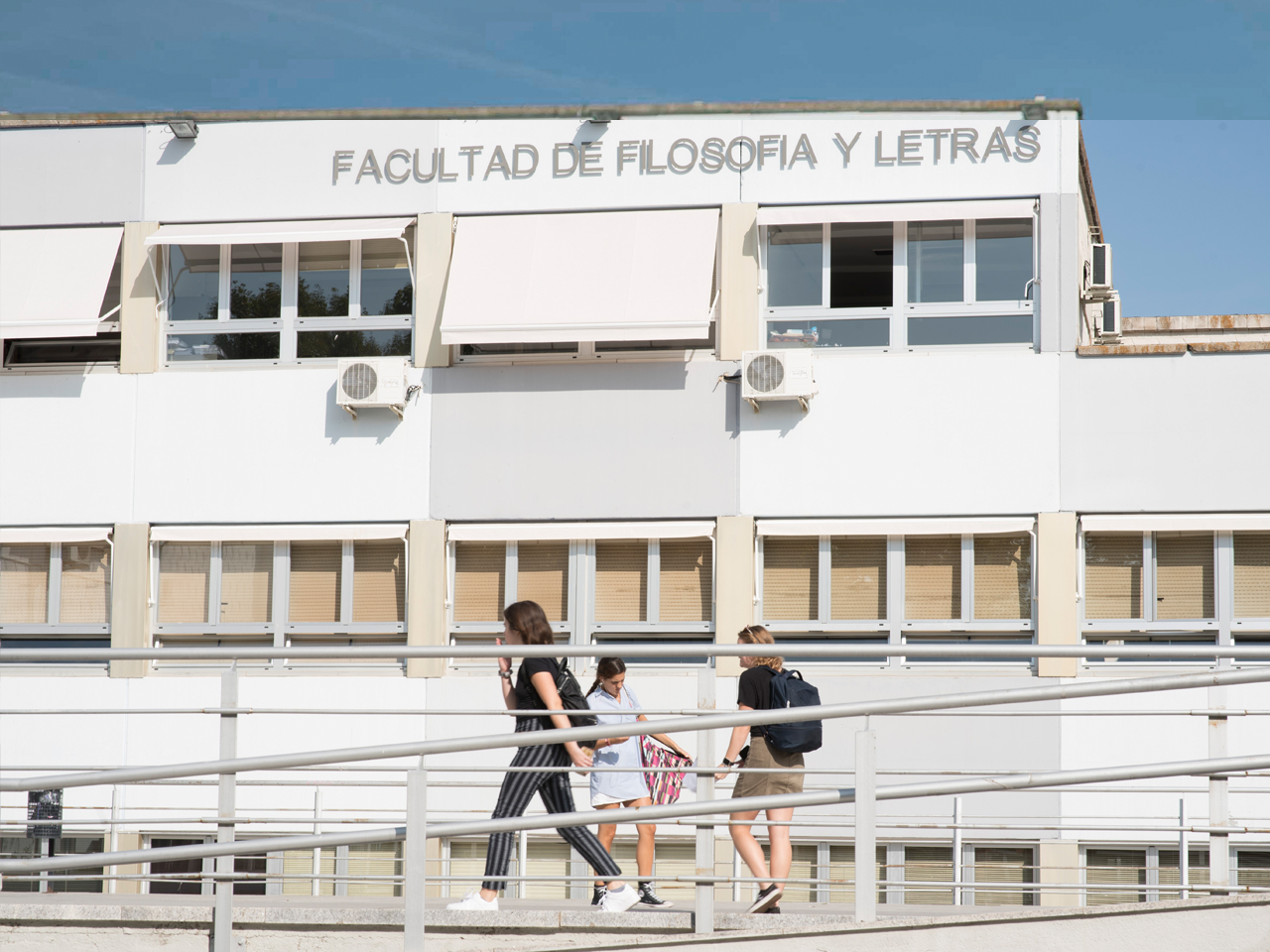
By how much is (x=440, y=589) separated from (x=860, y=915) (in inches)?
357

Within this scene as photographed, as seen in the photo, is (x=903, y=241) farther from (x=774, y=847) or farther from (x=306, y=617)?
(x=774, y=847)

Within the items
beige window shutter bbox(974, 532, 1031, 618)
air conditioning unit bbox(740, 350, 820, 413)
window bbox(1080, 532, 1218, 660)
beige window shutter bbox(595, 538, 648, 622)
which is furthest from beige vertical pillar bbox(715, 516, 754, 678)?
window bbox(1080, 532, 1218, 660)

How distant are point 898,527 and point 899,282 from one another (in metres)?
2.39

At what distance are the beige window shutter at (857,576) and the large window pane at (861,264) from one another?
2323mm

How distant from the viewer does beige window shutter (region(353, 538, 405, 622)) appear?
14.4 metres

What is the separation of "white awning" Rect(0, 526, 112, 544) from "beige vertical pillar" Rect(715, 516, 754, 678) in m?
6.15

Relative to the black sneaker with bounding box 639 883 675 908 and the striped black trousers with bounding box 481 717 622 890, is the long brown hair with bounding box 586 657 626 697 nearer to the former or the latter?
the striped black trousers with bounding box 481 717 622 890

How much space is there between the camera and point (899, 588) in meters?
13.7

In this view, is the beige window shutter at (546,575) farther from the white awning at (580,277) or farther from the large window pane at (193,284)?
the large window pane at (193,284)

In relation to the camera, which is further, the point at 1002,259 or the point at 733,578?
the point at 1002,259

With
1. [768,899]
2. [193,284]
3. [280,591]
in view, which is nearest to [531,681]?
[768,899]

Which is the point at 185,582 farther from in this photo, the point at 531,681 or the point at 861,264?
the point at 531,681

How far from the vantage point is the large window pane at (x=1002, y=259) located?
1398cm

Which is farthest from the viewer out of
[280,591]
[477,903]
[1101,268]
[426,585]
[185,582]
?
[1101,268]
